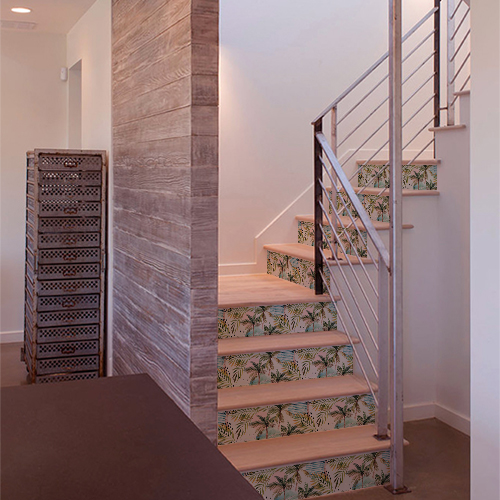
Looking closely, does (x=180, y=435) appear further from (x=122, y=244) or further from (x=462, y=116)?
(x=462, y=116)

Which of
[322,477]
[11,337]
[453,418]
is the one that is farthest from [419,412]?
[11,337]

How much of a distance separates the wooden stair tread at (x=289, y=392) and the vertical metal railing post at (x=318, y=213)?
0.60 metres

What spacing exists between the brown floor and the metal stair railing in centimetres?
12

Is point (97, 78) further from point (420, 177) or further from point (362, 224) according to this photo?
point (420, 177)

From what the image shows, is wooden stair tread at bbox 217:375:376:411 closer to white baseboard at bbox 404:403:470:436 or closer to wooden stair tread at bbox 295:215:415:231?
white baseboard at bbox 404:403:470:436

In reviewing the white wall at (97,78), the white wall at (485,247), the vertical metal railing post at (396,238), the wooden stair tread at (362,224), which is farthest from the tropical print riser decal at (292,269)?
the white wall at (485,247)

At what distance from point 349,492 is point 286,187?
251 centimetres

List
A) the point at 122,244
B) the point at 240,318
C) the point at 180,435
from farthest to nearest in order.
Result: the point at 122,244 → the point at 240,318 → the point at 180,435

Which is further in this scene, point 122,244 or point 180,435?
point 122,244

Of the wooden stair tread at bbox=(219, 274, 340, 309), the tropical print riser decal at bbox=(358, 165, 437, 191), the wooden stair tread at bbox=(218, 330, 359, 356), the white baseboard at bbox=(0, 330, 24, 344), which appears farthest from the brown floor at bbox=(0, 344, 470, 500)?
the white baseboard at bbox=(0, 330, 24, 344)

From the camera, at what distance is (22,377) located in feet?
15.8

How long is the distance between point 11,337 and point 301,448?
368 centimetres

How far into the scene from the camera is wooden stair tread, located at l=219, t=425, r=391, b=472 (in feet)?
9.70

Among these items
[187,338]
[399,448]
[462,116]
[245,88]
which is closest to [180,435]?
[187,338]
